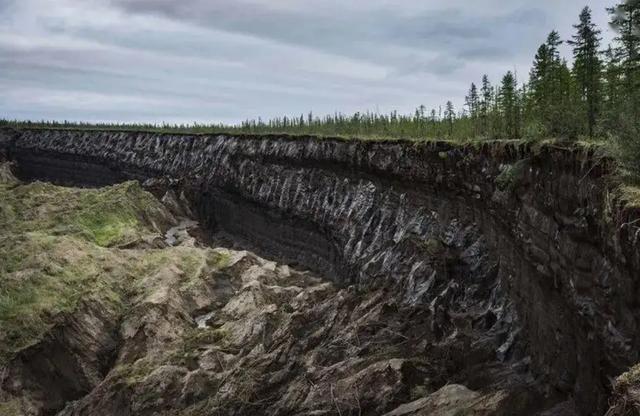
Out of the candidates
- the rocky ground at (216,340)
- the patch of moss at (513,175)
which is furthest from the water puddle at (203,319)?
the patch of moss at (513,175)

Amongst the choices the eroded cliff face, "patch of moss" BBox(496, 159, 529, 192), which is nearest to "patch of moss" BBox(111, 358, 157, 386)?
the eroded cliff face

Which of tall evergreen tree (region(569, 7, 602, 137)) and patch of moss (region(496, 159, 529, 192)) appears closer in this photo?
patch of moss (region(496, 159, 529, 192))

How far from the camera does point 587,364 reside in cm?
1395

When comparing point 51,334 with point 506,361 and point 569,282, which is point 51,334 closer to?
point 506,361

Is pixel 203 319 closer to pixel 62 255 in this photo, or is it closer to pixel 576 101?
pixel 62 255

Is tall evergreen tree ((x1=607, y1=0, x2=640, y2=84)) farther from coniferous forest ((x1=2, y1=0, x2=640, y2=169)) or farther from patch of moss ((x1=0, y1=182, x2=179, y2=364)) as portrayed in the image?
patch of moss ((x1=0, y1=182, x2=179, y2=364))

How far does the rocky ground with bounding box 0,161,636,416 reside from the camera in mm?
19281

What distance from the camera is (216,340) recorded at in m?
30.7

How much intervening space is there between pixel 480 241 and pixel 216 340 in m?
13.4

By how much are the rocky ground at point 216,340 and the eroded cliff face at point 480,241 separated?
1.41 ft

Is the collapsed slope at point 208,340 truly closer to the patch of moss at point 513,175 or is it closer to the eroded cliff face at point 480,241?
the eroded cliff face at point 480,241

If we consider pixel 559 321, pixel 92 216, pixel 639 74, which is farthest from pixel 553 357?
pixel 92 216

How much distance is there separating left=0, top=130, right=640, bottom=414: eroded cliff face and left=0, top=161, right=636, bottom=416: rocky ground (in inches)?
17.0

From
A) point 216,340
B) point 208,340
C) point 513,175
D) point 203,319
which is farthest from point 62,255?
point 513,175
